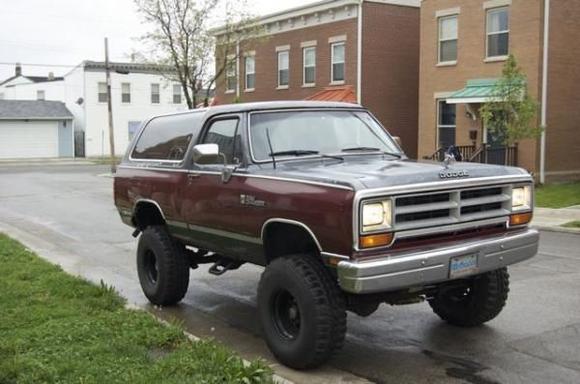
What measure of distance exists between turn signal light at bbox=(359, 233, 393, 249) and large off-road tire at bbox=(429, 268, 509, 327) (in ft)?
4.63

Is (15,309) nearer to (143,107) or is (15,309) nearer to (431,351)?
(431,351)

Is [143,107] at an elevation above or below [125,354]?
above

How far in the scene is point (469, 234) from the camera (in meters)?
5.39

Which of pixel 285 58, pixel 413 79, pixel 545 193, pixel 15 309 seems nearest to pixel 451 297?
pixel 15 309

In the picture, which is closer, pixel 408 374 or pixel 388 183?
pixel 388 183

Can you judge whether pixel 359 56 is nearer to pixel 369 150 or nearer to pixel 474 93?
pixel 474 93

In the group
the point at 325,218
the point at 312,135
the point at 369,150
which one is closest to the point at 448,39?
the point at 369,150

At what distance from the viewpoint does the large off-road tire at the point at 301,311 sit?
16.5 feet

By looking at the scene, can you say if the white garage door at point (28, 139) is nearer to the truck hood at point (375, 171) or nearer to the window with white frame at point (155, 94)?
the window with white frame at point (155, 94)

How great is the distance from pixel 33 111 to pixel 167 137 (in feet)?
157

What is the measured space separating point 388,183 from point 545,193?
52.8ft

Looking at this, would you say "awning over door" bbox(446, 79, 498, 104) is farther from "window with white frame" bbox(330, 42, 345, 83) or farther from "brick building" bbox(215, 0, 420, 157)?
"window with white frame" bbox(330, 42, 345, 83)

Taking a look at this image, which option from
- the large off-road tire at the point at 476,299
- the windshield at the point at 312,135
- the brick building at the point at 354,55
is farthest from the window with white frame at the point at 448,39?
the large off-road tire at the point at 476,299

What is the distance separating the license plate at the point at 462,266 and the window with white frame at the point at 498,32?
18.6m
